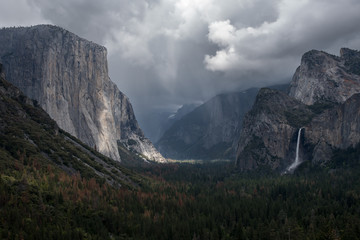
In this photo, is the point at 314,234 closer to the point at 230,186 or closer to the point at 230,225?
the point at 230,225

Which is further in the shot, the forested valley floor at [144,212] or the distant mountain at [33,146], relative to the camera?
the distant mountain at [33,146]

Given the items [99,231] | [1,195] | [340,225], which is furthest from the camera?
[340,225]

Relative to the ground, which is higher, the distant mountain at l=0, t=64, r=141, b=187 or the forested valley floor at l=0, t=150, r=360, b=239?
the distant mountain at l=0, t=64, r=141, b=187

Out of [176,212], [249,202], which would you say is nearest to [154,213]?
[176,212]

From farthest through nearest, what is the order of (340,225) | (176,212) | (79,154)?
(79,154), (176,212), (340,225)

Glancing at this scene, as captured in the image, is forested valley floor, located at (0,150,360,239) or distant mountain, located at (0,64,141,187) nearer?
forested valley floor, located at (0,150,360,239)

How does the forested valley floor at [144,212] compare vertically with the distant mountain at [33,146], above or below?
below

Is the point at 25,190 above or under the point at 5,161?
under

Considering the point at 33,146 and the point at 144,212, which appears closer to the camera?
the point at 144,212
